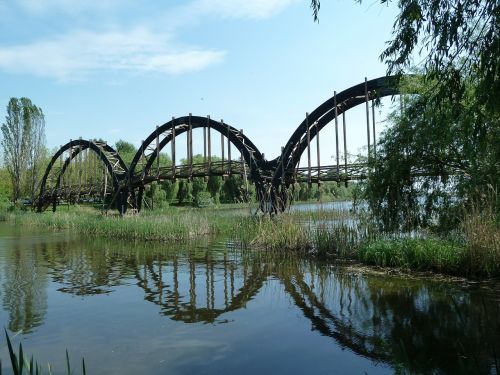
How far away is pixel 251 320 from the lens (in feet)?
24.7

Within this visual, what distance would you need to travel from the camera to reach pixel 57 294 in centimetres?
1000

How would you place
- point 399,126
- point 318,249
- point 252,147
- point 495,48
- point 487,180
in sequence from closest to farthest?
point 495,48 → point 487,180 → point 399,126 → point 318,249 → point 252,147

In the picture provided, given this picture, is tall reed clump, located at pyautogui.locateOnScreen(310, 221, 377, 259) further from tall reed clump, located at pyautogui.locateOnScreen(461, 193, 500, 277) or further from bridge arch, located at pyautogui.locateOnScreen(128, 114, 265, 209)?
bridge arch, located at pyautogui.locateOnScreen(128, 114, 265, 209)

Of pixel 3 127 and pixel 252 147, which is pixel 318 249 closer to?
pixel 252 147

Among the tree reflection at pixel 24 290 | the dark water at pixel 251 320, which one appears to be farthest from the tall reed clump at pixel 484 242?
the tree reflection at pixel 24 290

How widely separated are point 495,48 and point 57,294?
9.45 meters

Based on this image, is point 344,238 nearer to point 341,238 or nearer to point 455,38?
point 341,238

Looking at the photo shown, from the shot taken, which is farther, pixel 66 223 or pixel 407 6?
pixel 66 223

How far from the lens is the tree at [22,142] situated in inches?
1855

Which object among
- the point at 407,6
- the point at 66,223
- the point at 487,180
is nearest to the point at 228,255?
the point at 487,180

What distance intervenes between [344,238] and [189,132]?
20.4 m

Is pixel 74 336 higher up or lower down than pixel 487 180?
lower down

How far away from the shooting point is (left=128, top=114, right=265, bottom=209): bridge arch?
26.4 meters

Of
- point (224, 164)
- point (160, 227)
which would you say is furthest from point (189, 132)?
point (160, 227)
